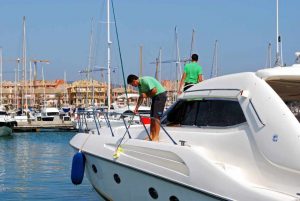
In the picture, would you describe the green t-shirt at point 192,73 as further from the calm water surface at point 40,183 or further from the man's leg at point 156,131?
the calm water surface at point 40,183

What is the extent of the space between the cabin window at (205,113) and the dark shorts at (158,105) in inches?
5.1

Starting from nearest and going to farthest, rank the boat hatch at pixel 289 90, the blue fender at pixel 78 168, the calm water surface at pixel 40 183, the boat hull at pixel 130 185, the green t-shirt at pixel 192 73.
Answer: the boat hull at pixel 130 185 → the boat hatch at pixel 289 90 → the blue fender at pixel 78 168 → the green t-shirt at pixel 192 73 → the calm water surface at pixel 40 183

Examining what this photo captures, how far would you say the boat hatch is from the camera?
6643mm

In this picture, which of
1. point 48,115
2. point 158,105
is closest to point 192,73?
point 158,105

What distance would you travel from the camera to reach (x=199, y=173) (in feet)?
20.3

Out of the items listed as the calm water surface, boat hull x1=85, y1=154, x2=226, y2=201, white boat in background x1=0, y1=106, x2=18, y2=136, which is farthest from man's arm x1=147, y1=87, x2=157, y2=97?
white boat in background x1=0, y1=106, x2=18, y2=136

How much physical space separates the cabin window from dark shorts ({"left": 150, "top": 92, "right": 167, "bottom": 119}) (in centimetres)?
13

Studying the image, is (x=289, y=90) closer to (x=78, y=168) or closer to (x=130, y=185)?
(x=130, y=185)

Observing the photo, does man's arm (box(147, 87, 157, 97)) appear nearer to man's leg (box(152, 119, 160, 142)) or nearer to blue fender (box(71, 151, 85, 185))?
man's leg (box(152, 119, 160, 142))

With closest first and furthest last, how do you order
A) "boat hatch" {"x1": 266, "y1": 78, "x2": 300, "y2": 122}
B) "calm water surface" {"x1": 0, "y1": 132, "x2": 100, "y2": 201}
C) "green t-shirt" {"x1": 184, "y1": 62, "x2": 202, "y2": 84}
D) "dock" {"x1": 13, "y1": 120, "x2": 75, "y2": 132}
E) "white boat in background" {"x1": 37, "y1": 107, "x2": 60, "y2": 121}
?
"boat hatch" {"x1": 266, "y1": 78, "x2": 300, "y2": 122}
"green t-shirt" {"x1": 184, "y1": 62, "x2": 202, "y2": 84}
"calm water surface" {"x1": 0, "y1": 132, "x2": 100, "y2": 201}
"dock" {"x1": 13, "y1": 120, "x2": 75, "y2": 132}
"white boat in background" {"x1": 37, "y1": 107, "x2": 60, "y2": 121}

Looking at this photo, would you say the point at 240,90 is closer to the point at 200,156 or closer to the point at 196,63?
the point at 200,156

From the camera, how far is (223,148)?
6688mm

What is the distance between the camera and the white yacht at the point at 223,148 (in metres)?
5.71

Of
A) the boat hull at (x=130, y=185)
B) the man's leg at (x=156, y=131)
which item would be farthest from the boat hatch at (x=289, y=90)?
the man's leg at (x=156, y=131)
